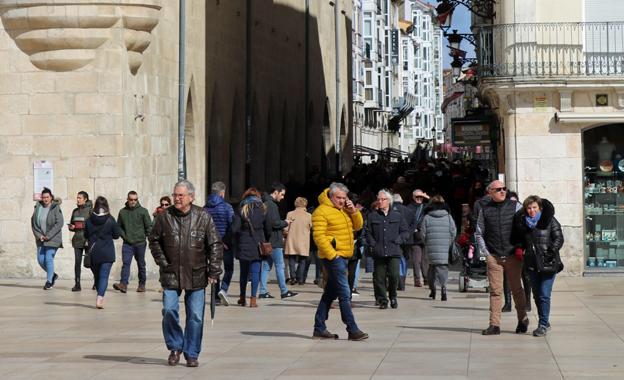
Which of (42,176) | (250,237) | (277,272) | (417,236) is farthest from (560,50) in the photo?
(42,176)

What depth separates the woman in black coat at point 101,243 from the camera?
67.8 feet

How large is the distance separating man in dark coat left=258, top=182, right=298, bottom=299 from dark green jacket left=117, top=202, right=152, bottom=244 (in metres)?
1.84

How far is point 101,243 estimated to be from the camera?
21.1 m

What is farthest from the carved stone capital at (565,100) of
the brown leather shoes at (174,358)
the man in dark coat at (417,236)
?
the brown leather shoes at (174,358)

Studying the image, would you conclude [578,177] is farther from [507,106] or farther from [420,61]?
[420,61]

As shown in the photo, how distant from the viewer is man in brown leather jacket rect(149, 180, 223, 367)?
13820 millimetres

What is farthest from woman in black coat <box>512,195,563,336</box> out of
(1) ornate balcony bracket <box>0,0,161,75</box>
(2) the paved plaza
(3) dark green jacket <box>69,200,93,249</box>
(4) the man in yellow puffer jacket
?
(1) ornate balcony bracket <box>0,0,161,75</box>

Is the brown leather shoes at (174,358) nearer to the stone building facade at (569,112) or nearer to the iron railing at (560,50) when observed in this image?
the stone building facade at (569,112)

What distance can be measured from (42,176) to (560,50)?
29.2 feet

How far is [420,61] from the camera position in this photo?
483ft

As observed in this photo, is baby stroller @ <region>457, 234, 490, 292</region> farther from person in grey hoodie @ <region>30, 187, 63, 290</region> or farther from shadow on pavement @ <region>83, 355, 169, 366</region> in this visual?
shadow on pavement @ <region>83, 355, 169, 366</region>

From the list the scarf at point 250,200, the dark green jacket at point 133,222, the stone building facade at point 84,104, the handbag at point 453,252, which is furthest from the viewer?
the stone building facade at point 84,104

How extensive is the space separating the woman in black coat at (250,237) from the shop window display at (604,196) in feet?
21.6

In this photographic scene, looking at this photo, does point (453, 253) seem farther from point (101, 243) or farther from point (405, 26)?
point (405, 26)
